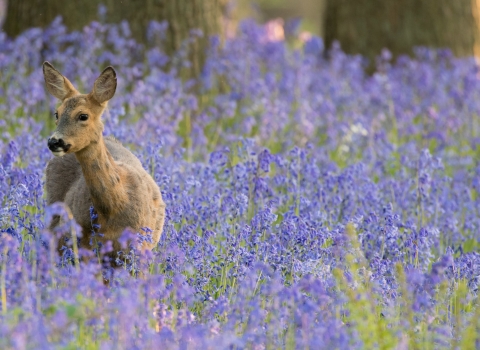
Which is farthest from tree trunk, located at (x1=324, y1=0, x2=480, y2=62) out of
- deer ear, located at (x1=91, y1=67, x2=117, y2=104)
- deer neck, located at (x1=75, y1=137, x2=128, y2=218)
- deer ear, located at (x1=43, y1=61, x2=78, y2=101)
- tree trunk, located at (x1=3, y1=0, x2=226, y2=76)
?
deer neck, located at (x1=75, y1=137, x2=128, y2=218)

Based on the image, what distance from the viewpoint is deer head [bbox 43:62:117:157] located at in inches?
175

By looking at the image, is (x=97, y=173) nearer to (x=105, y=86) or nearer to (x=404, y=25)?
(x=105, y=86)

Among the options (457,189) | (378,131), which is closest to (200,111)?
(378,131)

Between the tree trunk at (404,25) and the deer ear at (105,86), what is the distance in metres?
7.18

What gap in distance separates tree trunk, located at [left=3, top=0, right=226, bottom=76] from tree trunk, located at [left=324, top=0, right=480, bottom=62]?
9.77 feet

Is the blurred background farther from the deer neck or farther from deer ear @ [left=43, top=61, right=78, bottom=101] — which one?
the deer neck

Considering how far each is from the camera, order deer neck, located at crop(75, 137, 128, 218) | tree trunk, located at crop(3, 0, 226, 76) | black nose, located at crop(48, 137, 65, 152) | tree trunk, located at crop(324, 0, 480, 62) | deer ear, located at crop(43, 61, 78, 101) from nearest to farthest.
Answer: black nose, located at crop(48, 137, 65, 152)
deer neck, located at crop(75, 137, 128, 218)
deer ear, located at crop(43, 61, 78, 101)
tree trunk, located at crop(3, 0, 226, 76)
tree trunk, located at crop(324, 0, 480, 62)

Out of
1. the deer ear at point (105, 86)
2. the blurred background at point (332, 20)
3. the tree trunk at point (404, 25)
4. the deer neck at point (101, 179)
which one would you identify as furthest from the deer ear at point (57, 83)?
the tree trunk at point (404, 25)

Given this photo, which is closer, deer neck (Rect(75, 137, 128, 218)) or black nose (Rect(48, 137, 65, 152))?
black nose (Rect(48, 137, 65, 152))

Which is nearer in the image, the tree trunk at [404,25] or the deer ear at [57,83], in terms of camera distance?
the deer ear at [57,83]

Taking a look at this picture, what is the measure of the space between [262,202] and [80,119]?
1.76 m

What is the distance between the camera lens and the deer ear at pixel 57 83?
16.3ft

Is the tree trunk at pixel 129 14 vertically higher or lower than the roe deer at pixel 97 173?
higher

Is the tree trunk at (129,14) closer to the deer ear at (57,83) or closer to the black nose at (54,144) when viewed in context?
the deer ear at (57,83)
